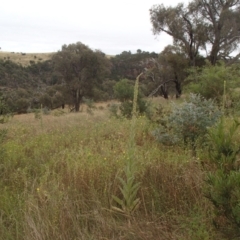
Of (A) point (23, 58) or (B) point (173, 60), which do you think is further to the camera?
(A) point (23, 58)

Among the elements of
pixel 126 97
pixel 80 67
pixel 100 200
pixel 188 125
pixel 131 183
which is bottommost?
pixel 100 200

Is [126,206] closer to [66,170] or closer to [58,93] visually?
[66,170]

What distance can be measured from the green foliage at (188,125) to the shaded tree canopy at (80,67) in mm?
24557

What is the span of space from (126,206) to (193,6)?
1975 cm

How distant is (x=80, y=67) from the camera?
97.4 ft

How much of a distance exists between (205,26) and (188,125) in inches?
681

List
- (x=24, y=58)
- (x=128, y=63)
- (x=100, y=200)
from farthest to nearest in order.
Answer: (x=24, y=58) → (x=128, y=63) → (x=100, y=200)

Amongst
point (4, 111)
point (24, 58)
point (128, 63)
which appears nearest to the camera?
point (4, 111)

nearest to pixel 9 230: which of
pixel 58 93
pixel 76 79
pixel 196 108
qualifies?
pixel 196 108

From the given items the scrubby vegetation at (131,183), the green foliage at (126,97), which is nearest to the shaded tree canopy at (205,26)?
the green foliage at (126,97)

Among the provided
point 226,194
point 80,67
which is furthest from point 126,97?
point 80,67

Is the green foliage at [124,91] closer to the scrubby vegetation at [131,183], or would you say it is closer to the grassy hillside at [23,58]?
the scrubby vegetation at [131,183]

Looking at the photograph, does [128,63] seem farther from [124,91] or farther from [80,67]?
[124,91]

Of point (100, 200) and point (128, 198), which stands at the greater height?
point (128, 198)
